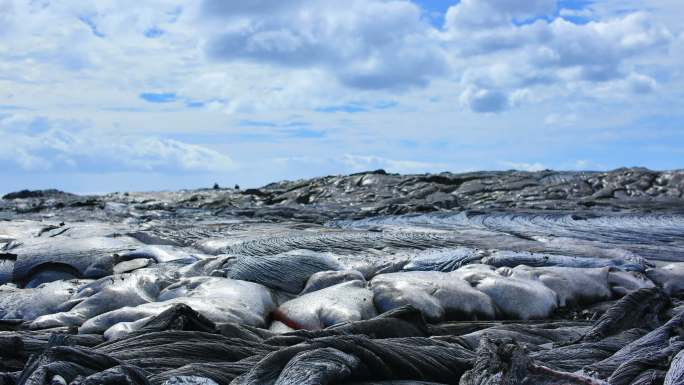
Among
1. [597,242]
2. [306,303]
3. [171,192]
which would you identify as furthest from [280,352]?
[171,192]

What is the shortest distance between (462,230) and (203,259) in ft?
21.9

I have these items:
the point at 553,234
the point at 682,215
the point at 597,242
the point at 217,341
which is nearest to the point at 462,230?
the point at 553,234

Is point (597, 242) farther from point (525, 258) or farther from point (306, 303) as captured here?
point (306, 303)

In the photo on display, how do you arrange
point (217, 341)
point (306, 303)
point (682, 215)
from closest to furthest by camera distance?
point (217, 341)
point (306, 303)
point (682, 215)

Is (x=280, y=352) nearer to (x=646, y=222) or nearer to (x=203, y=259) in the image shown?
(x=203, y=259)

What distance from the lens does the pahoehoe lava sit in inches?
154

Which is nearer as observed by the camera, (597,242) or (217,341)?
(217,341)

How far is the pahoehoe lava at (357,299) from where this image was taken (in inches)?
154

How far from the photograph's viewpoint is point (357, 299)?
293 inches

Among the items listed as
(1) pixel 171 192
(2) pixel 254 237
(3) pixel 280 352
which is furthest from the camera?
(1) pixel 171 192

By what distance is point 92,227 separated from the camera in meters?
13.6

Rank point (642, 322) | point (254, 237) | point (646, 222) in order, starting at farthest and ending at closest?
point (646, 222) → point (254, 237) → point (642, 322)

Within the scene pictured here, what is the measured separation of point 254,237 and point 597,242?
223 inches

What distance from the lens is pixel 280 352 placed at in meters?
3.93
